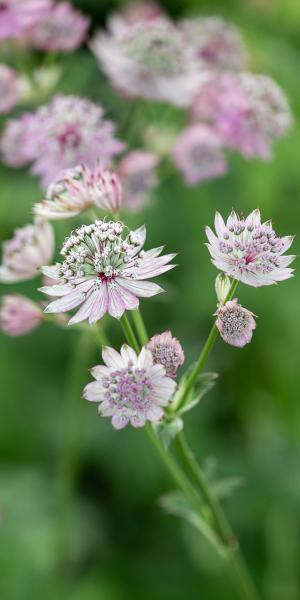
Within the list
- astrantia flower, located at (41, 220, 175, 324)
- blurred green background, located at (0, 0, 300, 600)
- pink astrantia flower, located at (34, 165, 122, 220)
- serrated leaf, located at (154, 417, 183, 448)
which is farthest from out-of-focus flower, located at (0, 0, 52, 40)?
serrated leaf, located at (154, 417, 183, 448)

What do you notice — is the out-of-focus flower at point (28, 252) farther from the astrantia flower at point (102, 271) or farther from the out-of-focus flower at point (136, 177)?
the astrantia flower at point (102, 271)

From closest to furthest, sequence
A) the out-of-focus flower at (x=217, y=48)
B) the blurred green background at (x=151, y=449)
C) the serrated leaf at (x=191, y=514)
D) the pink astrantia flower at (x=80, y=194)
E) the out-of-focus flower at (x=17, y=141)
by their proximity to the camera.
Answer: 1. the pink astrantia flower at (x=80, y=194)
2. the serrated leaf at (x=191, y=514)
3. the out-of-focus flower at (x=17, y=141)
4. the out-of-focus flower at (x=217, y=48)
5. the blurred green background at (x=151, y=449)

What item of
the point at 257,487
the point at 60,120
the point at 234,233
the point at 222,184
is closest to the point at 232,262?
the point at 234,233

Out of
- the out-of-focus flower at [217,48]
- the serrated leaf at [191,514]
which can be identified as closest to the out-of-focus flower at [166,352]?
the serrated leaf at [191,514]

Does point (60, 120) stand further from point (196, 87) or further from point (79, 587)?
point (79, 587)

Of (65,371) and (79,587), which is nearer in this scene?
(79,587)

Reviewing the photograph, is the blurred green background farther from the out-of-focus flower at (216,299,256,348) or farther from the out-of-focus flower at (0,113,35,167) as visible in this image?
the out-of-focus flower at (216,299,256,348)

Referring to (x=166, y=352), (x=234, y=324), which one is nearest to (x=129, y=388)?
(x=166, y=352)

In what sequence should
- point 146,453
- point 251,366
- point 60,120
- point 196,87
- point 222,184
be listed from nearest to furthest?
point 60,120 → point 196,87 → point 146,453 → point 251,366 → point 222,184
